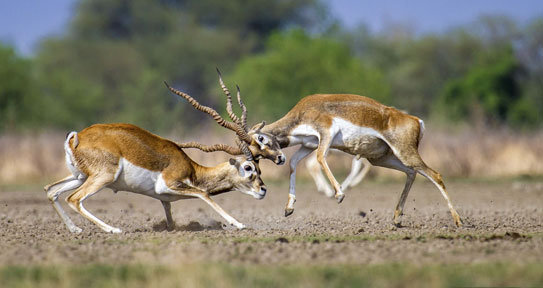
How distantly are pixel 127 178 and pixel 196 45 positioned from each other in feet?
220

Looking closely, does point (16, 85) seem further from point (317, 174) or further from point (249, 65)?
point (317, 174)

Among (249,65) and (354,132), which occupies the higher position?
(249,65)

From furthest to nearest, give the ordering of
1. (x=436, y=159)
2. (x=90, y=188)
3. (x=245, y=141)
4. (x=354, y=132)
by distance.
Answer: (x=436, y=159), (x=354, y=132), (x=245, y=141), (x=90, y=188)

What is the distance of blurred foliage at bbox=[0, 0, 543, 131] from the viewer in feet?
175

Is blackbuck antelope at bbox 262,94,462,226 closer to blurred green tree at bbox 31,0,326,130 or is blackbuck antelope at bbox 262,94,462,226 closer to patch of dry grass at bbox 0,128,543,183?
patch of dry grass at bbox 0,128,543,183

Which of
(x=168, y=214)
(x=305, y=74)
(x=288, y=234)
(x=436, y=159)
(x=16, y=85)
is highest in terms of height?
(x=305, y=74)

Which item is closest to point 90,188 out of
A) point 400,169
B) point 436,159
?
point 400,169

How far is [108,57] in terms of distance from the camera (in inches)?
3071

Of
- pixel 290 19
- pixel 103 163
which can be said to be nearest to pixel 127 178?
pixel 103 163

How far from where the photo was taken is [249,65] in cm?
5797

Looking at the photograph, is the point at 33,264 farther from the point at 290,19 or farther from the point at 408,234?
the point at 290,19

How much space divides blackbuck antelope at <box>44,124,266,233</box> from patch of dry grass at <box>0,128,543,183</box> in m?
12.3

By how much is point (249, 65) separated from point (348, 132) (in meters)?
46.3

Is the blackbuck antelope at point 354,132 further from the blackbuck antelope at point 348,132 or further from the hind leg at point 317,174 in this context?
the hind leg at point 317,174
